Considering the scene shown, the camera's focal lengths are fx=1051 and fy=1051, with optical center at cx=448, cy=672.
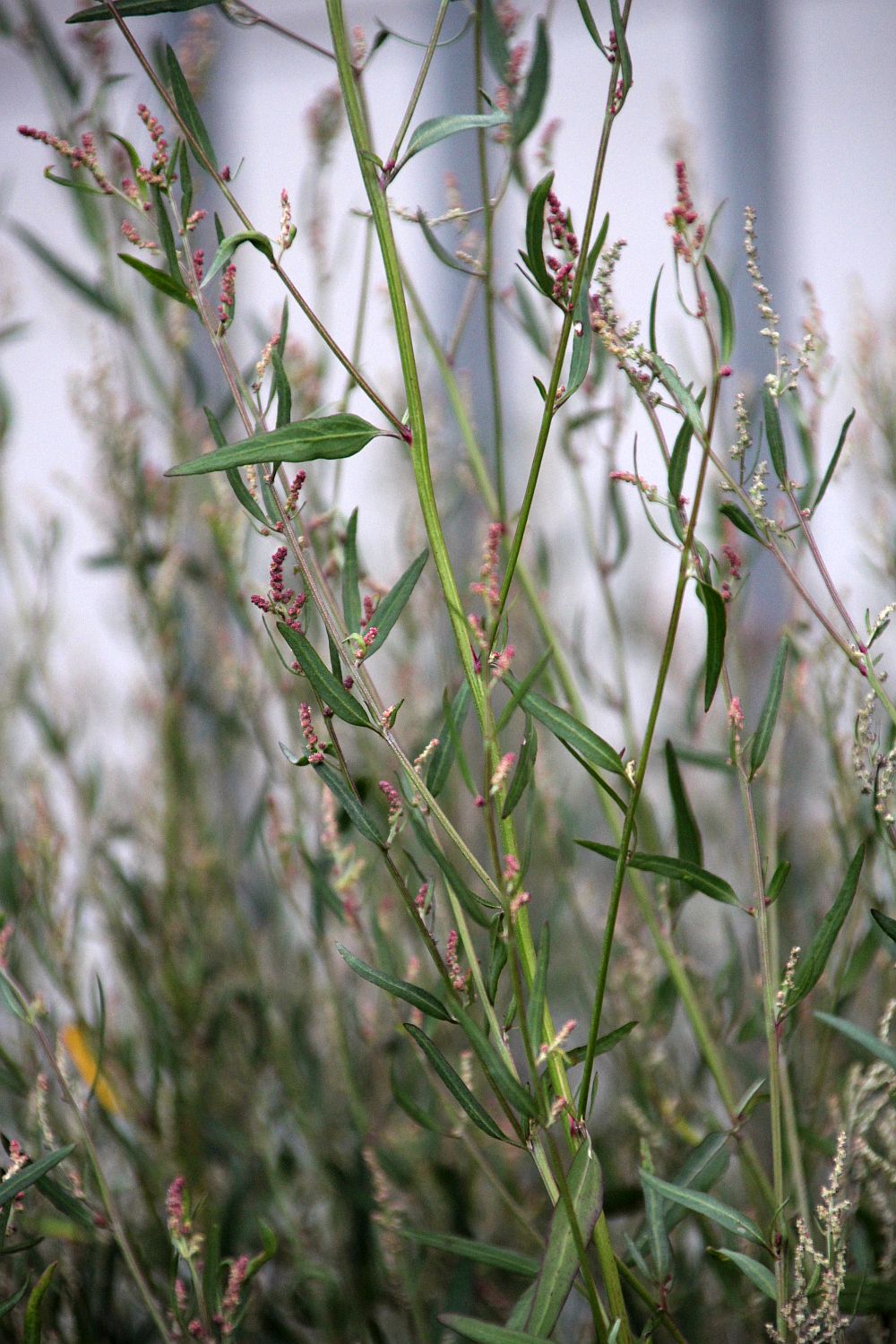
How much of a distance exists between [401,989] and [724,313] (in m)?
0.23

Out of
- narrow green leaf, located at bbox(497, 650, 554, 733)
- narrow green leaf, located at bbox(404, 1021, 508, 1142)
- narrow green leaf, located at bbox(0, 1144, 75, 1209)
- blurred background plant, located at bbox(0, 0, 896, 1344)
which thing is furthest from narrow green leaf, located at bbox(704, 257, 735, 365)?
narrow green leaf, located at bbox(0, 1144, 75, 1209)

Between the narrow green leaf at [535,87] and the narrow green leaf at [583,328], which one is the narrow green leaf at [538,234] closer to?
the narrow green leaf at [583,328]

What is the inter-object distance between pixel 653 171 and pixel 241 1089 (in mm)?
1265

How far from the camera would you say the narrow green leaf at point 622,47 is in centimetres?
28

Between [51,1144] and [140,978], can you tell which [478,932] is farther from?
[51,1144]

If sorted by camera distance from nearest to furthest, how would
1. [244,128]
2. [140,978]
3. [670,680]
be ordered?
[140,978] → [670,680] → [244,128]

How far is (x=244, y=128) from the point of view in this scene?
1405 mm

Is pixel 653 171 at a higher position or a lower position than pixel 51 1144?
higher

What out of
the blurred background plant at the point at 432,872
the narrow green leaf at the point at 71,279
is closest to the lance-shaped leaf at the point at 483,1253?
the blurred background plant at the point at 432,872

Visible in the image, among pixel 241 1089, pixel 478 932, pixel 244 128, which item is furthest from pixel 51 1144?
pixel 244 128

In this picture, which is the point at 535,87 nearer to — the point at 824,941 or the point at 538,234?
the point at 538,234

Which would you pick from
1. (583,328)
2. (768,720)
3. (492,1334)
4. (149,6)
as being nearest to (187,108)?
(149,6)

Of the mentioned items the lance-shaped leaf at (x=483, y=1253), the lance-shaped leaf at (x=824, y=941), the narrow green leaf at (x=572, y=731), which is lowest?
the lance-shaped leaf at (x=483, y=1253)

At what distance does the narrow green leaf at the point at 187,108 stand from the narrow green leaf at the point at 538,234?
100 mm
